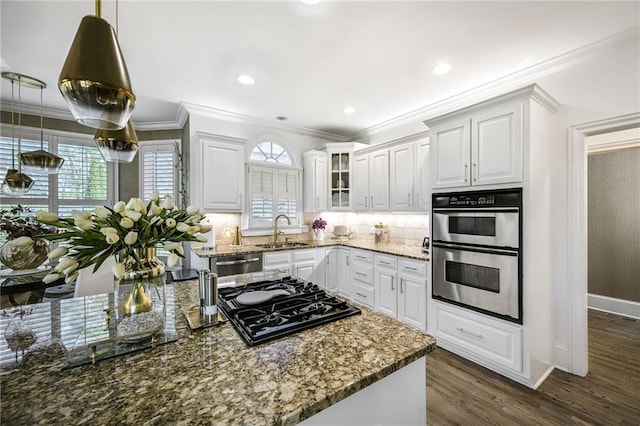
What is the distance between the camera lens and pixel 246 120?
388 centimetres

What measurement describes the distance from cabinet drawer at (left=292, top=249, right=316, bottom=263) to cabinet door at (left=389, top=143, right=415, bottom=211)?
128 centimetres

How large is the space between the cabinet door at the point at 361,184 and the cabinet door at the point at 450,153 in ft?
4.43

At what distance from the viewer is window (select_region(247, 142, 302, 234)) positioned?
394 centimetres

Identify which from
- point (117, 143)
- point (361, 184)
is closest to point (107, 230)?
point (117, 143)

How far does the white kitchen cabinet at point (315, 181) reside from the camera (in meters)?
4.30

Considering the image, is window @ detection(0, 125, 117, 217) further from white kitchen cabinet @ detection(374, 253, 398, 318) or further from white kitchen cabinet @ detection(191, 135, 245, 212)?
white kitchen cabinet @ detection(374, 253, 398, 318)

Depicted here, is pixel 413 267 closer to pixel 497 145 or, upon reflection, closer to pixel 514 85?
pixel 497 145

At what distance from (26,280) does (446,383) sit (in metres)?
3.62

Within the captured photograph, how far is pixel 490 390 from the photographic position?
2102 millimetres

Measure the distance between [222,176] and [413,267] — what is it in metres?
2.57

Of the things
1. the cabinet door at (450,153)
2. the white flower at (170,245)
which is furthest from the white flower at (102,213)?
the cabinet door at (450,153)

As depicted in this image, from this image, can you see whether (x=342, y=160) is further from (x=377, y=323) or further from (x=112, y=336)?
(x=112, y=336)

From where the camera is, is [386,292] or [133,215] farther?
[386,292]

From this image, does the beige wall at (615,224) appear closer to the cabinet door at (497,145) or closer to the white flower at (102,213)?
the cabinet door at (497,145)
